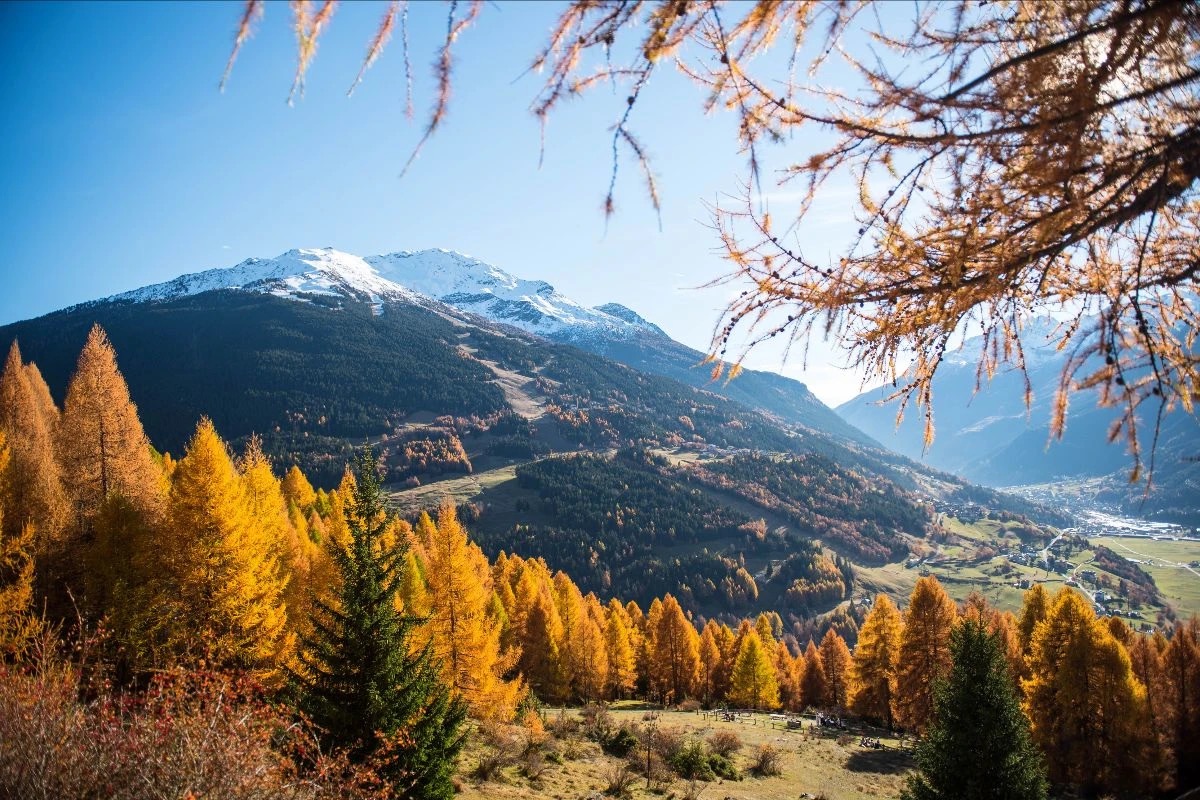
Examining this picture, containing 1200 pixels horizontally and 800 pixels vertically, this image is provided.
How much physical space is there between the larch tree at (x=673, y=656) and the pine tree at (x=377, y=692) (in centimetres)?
3293

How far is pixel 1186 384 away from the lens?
3123mm

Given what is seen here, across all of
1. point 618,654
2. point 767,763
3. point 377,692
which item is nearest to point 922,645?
point 767,763

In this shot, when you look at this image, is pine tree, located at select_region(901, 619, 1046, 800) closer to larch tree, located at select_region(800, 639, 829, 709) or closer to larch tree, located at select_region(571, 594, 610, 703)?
larch tree, located at select_region(571, 594, 610, 703)

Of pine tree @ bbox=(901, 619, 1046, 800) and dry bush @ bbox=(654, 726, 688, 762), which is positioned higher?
pine tree @ bbox=(901, 619, 1046, 800)

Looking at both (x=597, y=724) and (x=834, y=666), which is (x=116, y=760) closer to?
(x=597, y=724)

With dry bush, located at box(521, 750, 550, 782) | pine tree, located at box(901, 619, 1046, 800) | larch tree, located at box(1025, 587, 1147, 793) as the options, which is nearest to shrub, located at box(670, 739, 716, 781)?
dry bush, located at box(521, 750, 550, 782)

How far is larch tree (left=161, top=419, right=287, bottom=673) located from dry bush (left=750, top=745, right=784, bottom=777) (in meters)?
20.0

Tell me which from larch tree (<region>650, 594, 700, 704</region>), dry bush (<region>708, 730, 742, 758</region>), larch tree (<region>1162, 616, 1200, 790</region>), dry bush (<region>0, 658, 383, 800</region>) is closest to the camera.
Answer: dry bush (<region>0, 658, 383, 800</region>)

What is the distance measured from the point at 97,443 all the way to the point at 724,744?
29434mm

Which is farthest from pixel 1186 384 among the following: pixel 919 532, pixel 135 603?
pixel 919 532

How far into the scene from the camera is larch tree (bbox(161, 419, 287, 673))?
17.1m

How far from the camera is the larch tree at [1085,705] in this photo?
85.7 ft

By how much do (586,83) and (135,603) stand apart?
20.9m

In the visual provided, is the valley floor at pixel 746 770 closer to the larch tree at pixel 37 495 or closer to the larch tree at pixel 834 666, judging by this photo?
the larch tree at pixel 834 666
